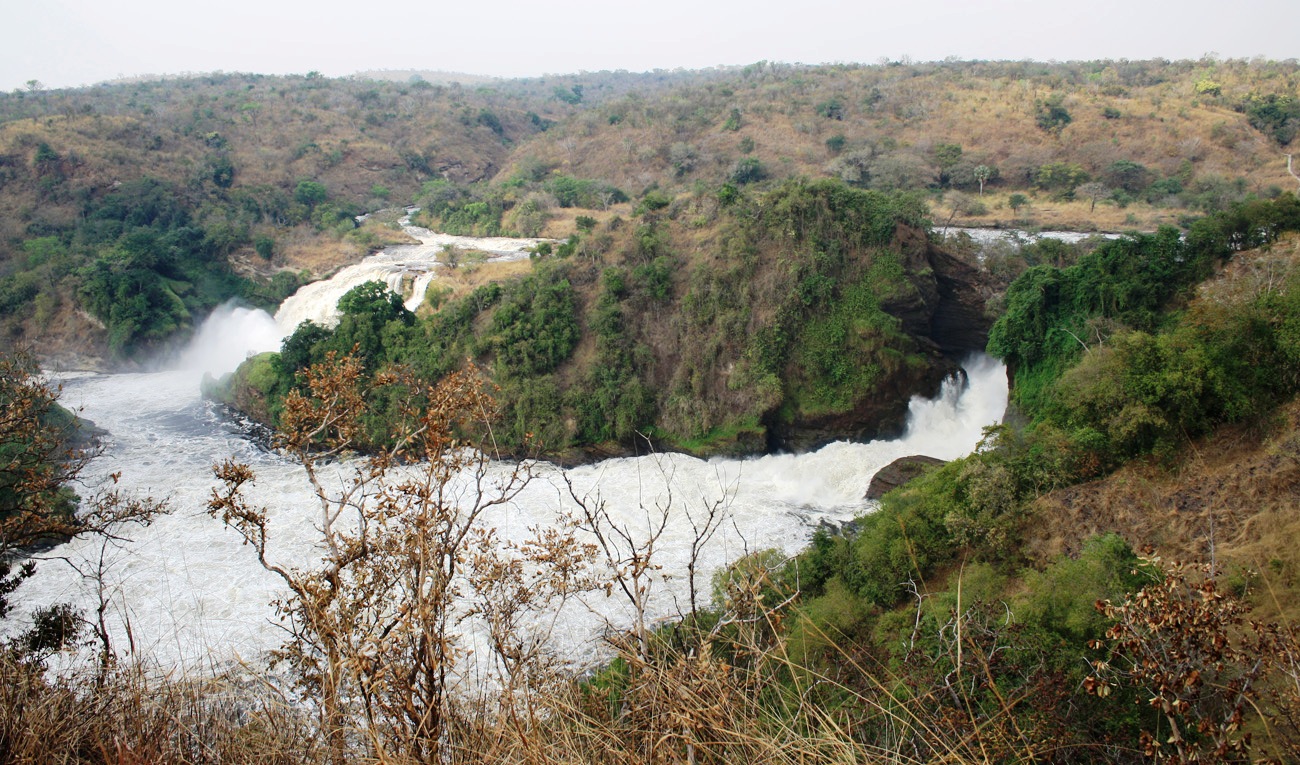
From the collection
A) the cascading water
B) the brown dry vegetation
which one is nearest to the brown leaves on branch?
the brown dry vegetation

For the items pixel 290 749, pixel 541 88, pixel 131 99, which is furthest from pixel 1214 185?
pixel 541 88

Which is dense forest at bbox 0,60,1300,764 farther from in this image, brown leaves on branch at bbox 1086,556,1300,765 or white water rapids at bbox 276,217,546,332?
white water rapids at bbox 276,217,546,332

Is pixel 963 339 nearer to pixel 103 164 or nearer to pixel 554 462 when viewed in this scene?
pixel 554 462

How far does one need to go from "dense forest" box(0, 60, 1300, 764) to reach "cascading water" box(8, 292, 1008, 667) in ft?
2.48

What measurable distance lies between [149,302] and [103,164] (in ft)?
51.1

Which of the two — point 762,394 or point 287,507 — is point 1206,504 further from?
point 287,507

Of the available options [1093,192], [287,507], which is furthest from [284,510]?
[1093,192]

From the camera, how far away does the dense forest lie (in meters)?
3.62

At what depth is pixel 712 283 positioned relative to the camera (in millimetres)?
21000

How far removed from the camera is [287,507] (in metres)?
17.7

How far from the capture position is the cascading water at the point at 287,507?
44.1ft

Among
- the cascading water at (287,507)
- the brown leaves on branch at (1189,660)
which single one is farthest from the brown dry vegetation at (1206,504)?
the brown leaves on branch at (1189,660)

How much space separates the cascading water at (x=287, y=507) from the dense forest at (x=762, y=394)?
76cm

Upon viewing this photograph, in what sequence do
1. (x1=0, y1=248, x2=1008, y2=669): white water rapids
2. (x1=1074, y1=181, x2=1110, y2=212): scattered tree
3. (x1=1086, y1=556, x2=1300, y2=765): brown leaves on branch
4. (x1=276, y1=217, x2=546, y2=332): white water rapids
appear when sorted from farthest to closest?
(x1=1074, y1=181, x2=1110, y2=212): scattered tree, (x1=276, y1=217, x2=546, y2=332): white water rapids, (x1=0, y1=248, x2=1008, y2=669): white water rapids, (x1=1086, y1=556, x2=1300, y2=765): brown leaves on branch
